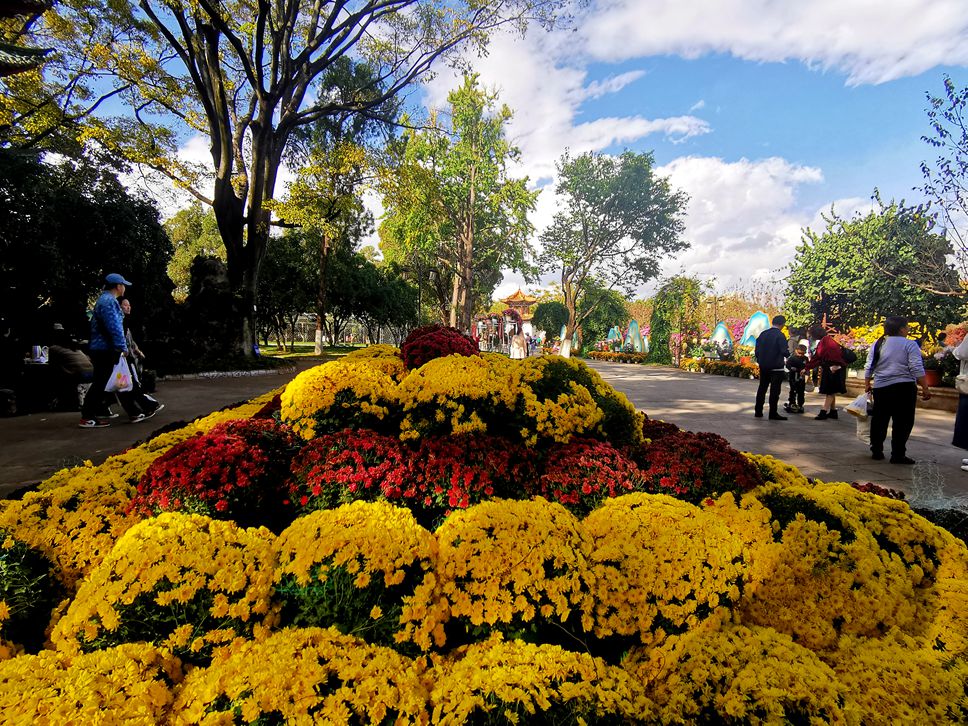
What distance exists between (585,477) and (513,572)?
83 centimetres

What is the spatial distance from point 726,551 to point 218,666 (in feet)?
5.52

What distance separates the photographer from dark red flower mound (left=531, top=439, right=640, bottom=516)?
2092 mm

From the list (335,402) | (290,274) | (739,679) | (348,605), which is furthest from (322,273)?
(739,679)

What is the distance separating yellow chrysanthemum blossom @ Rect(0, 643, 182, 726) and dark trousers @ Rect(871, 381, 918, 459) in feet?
19.8

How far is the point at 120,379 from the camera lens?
5031 mm

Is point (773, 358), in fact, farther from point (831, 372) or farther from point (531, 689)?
point (531, 689)

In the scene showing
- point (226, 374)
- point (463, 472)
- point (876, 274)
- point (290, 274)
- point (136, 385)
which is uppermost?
point (290, 274)

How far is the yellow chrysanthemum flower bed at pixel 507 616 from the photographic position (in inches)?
44.6

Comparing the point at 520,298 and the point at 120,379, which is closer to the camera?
the point at 120,379

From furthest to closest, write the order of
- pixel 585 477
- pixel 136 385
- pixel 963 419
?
pixel 136 385 → pixel 963 419 → pixel 585 477

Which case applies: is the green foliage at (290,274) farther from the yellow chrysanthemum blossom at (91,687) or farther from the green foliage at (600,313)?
the yellow chrysanthemum blossom at (91,687)

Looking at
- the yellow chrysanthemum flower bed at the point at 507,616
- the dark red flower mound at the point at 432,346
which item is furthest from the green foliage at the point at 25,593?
the dark red flower mound at the point at 432,346

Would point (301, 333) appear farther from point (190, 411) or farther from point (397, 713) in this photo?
point (397, 713)

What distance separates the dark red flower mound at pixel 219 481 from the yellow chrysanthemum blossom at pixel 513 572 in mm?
1036
